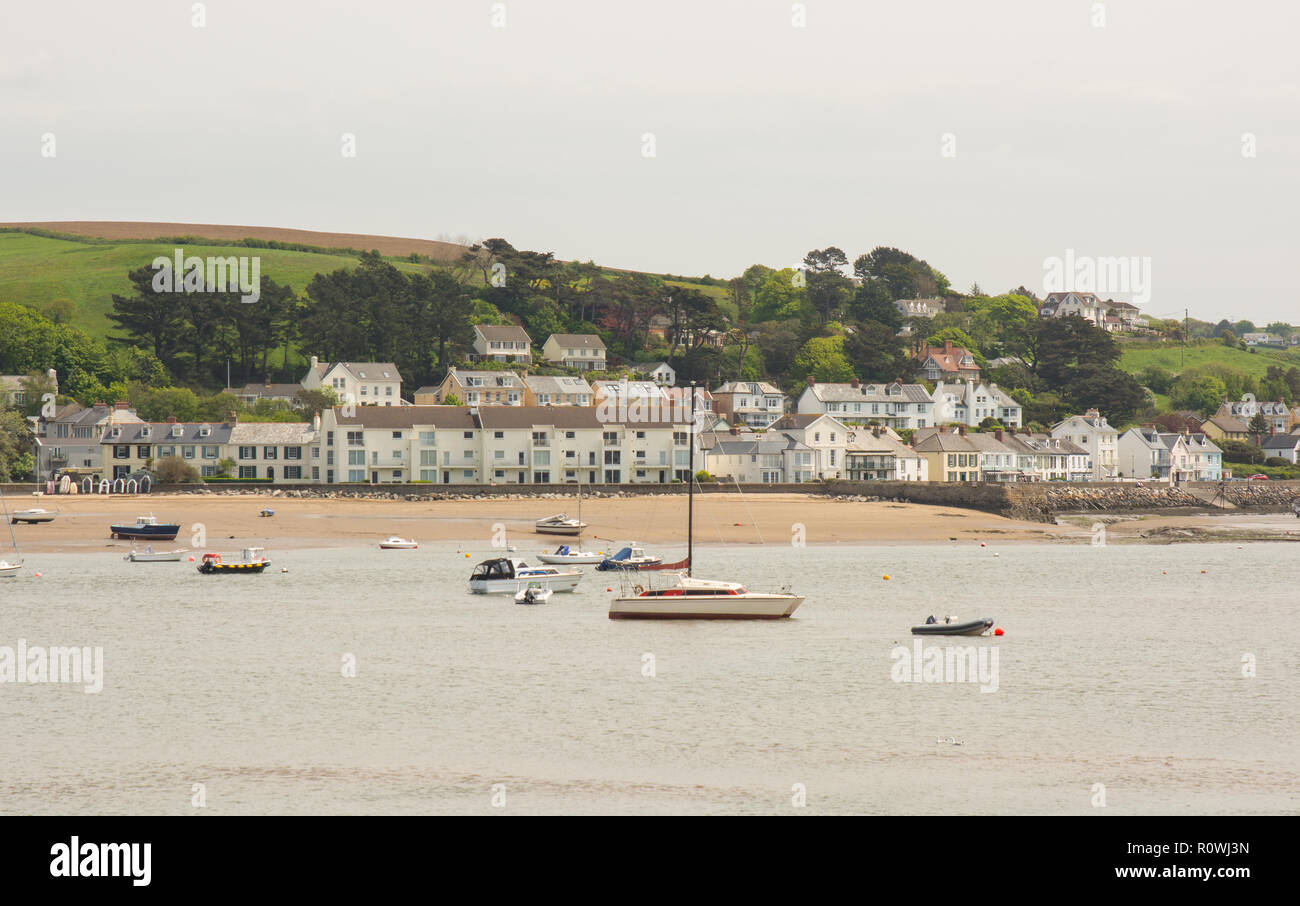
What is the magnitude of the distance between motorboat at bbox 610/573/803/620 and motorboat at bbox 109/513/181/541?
2957 cm

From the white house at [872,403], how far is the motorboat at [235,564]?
7581 centimetres

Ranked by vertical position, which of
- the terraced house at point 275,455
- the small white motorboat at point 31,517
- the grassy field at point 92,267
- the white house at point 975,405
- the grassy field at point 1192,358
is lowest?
the small white motorboat at point 31,517

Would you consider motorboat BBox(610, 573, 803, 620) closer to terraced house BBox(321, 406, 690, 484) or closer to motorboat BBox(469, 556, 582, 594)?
motorboat BBox(469, 556, 582, 594)

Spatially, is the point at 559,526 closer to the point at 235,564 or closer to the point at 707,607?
the point at 235,564

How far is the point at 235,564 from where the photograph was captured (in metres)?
53.2

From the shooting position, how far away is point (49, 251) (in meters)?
172

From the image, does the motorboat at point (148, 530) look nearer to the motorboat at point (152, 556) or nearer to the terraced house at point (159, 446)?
the motorboat at point (152, 556)

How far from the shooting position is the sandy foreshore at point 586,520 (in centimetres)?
6569

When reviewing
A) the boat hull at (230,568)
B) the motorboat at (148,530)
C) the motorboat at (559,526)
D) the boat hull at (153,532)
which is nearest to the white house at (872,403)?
the motorboat at (559,526)

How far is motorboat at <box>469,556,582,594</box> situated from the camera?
4800 centimetres

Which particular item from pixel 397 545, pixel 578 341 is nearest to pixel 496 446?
pixel 397 545

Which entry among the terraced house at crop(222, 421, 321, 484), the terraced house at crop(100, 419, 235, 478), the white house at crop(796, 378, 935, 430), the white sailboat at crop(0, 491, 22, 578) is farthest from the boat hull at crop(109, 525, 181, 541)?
the white house at crop(796, 378, 935, 430)
